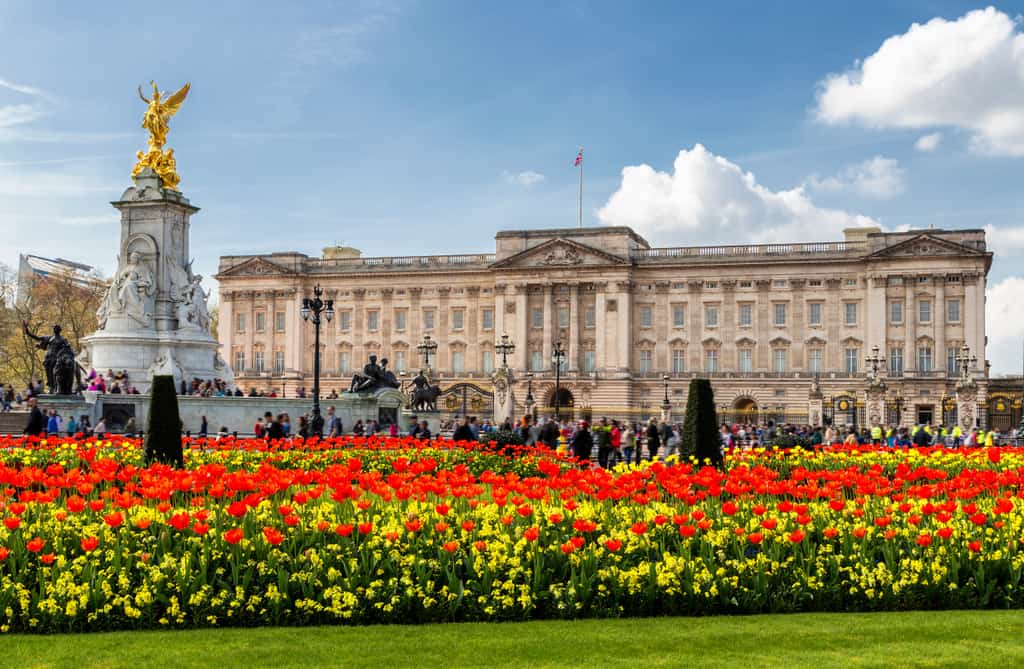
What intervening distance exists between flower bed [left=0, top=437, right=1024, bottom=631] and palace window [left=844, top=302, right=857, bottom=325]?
70751 millimetres

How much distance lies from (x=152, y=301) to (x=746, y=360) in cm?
5532

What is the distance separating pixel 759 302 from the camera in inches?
3211

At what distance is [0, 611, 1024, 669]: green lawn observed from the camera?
799 cm

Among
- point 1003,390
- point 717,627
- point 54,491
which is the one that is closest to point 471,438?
point 54,491

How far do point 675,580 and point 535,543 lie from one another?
128 centimetres

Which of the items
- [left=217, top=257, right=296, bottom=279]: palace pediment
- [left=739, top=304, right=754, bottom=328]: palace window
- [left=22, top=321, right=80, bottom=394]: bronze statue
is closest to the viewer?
[left=22, top=321, right=80, bottom=394]: bronze statue

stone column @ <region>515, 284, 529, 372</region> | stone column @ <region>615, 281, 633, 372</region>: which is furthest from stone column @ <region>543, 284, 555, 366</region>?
stone column @ <region>615, 281, 633, 372</region>

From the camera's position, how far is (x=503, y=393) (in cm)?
6738

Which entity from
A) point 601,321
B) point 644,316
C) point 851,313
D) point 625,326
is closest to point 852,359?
point 851,313

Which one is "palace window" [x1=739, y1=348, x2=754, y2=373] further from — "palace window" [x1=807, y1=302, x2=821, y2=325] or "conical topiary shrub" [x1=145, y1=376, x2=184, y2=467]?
"conical topiary shrub" [x1=145, y1=376, x2=184, y2=467]

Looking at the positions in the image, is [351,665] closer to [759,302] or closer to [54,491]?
[54,491]

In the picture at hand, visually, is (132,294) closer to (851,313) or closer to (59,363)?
(59,363)

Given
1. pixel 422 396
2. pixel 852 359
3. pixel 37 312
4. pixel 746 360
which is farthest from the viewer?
pixel 746 360

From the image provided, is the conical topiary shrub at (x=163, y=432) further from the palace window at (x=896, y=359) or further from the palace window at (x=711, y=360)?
the palace window at (x=896, y=359)
